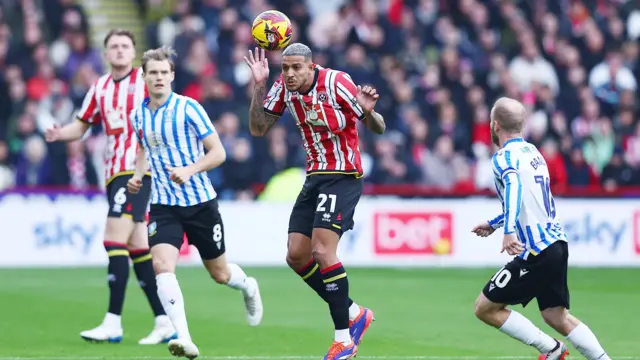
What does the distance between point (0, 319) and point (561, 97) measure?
38.8 feet

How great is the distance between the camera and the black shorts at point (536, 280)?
767cm

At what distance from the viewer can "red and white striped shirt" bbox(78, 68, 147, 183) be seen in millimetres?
10312

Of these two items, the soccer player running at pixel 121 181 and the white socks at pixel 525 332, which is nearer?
the white socks at pixel 525 332

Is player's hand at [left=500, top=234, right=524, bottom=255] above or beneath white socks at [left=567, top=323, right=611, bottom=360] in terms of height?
above

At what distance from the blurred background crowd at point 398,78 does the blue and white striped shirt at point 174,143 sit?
8.99 m

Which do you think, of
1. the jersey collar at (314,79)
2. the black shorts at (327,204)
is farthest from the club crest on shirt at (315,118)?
the black shorts at (327,204)

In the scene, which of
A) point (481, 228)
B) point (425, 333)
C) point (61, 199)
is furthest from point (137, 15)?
point (481, 228)

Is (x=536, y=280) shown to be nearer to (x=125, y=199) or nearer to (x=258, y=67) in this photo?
(x=258, y=67)

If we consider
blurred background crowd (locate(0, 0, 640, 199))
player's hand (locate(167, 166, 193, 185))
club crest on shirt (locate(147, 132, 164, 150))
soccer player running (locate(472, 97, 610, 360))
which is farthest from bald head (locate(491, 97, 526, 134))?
blurred background crowd (locate(0, 0, 640, 199))

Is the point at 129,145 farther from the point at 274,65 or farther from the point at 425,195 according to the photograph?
the point at 274,65

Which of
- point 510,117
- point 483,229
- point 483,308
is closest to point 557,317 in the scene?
point 483,308

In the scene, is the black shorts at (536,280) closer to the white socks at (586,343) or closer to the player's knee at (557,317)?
the player's knee at (557,317)

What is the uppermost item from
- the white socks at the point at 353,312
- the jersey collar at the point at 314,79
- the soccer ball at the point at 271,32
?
the soccer ball at the point at 271,32

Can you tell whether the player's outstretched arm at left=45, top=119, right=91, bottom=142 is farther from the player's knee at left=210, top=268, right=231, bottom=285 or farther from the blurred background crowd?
the blurred background crowd
